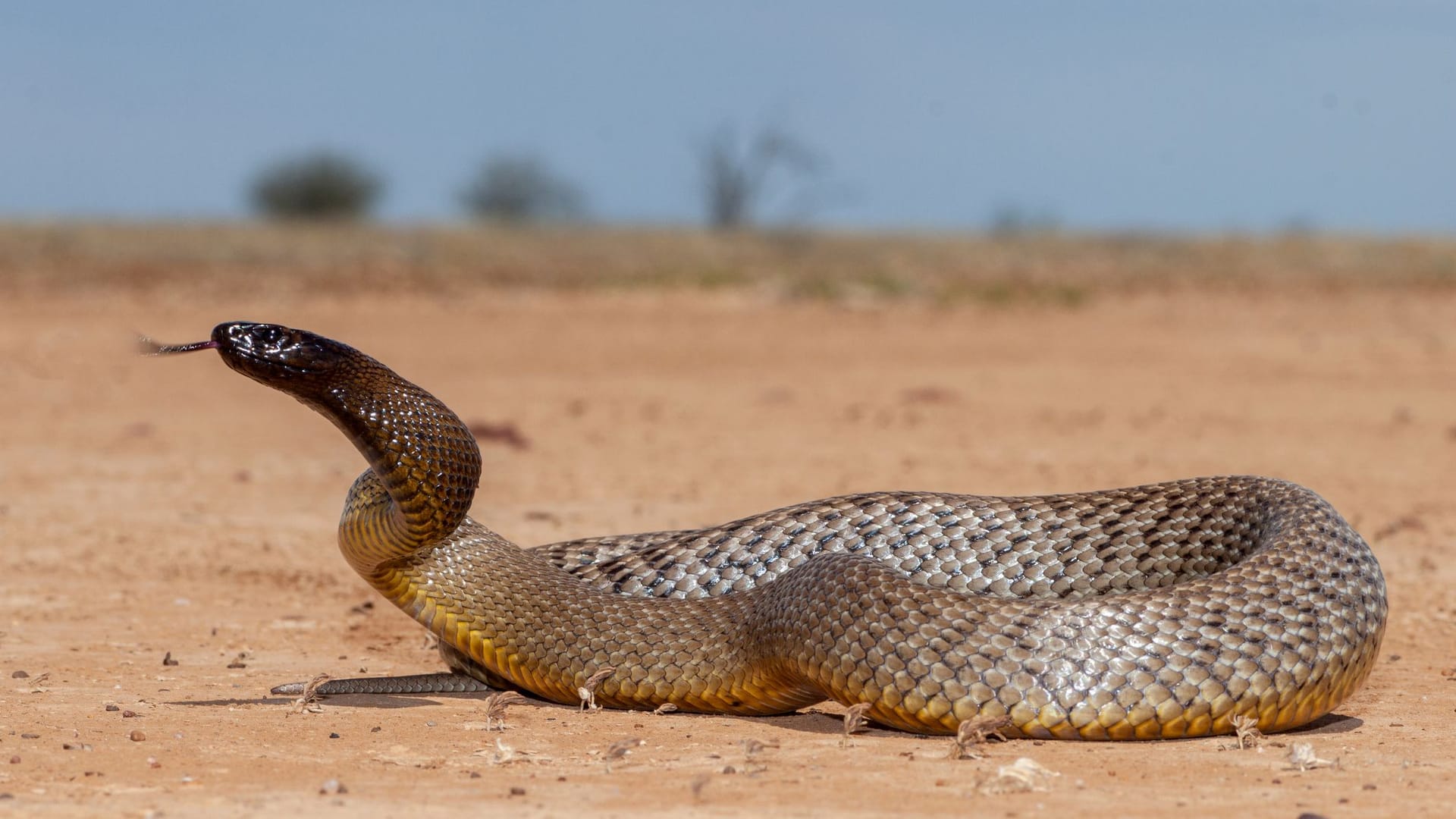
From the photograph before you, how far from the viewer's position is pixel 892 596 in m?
5.38

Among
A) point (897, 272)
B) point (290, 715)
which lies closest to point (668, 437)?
point (290, 715)

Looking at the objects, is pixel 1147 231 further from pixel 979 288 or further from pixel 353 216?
pixel 353 216

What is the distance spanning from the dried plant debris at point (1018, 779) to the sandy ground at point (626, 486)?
3 cm

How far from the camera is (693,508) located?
10.7m

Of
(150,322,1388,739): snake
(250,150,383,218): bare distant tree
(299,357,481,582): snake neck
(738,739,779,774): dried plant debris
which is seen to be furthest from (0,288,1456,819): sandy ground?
(250,150,383,218): bare distant tree

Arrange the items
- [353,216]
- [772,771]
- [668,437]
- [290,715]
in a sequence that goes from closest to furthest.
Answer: [772,771] < [290,715] < [668,437] < [353,216]

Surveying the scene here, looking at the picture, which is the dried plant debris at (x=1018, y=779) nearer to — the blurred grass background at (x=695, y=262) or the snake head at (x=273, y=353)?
the snake head at (x=273, y=353)

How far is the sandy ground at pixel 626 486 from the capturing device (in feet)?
15.6

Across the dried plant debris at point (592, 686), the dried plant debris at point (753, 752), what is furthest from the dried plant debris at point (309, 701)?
the dried plant debris at point (753, 752)

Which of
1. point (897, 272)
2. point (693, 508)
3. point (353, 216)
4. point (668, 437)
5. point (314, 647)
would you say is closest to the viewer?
point (314, 647)

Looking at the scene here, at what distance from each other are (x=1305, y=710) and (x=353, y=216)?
7254 cm

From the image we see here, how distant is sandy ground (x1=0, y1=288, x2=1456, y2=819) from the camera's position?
477 centimetres

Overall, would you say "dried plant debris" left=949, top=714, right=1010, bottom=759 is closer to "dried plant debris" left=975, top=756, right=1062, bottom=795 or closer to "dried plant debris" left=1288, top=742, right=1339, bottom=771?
"dried plant debris" left=975, top=756, right=1062, bottom=795

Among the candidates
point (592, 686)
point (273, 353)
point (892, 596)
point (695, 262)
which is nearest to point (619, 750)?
point (592, 686)
